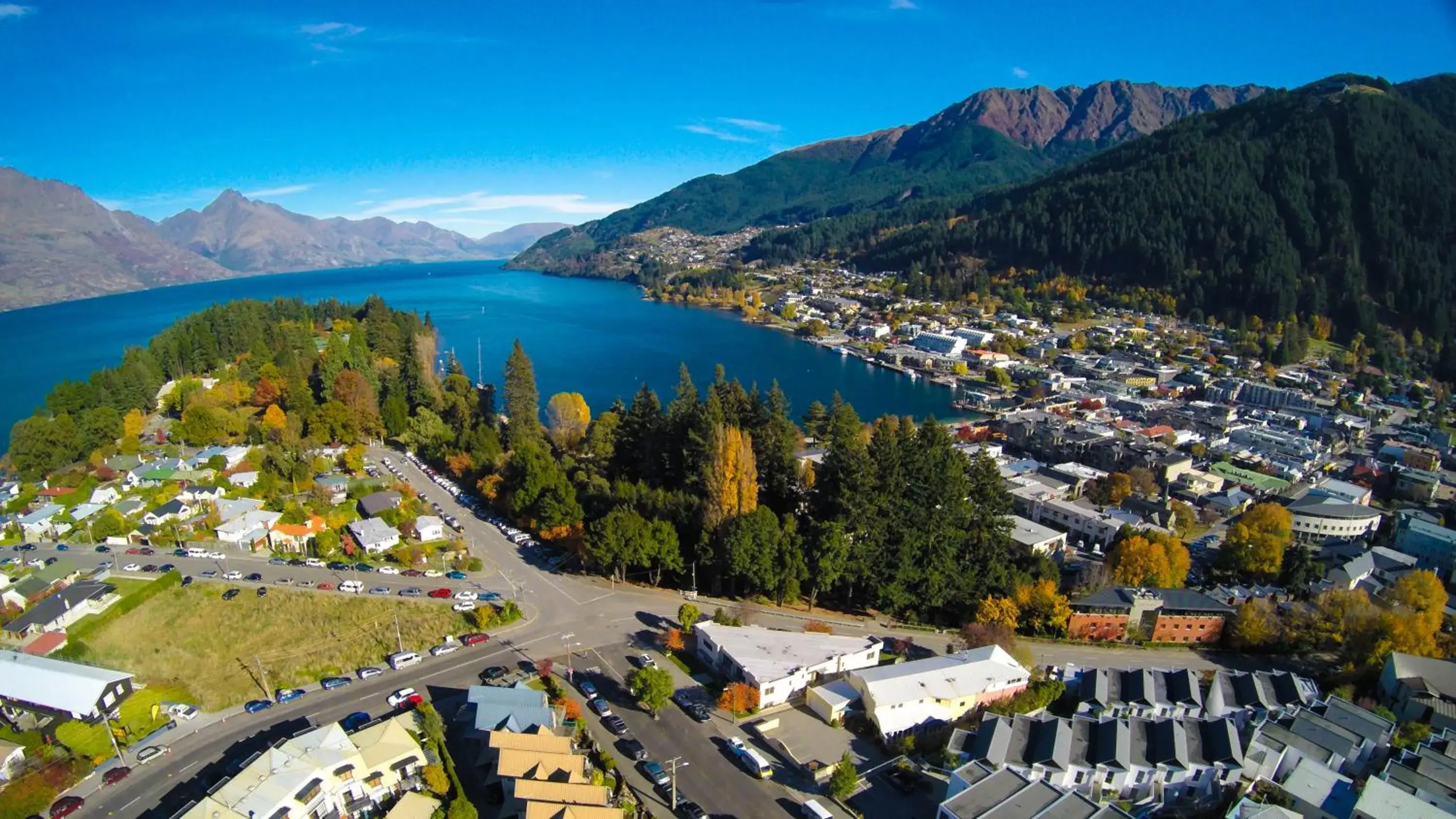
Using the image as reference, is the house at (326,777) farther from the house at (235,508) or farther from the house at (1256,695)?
the house at (1256,695)

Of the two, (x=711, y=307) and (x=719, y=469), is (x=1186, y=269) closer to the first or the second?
(x=711, y=307)

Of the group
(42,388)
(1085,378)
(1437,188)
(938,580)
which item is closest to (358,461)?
(938,580)

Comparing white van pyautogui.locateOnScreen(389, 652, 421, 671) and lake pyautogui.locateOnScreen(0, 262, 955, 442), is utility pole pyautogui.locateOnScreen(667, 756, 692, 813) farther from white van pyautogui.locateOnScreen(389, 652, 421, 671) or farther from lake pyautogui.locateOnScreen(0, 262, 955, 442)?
lake pyautogui.locateOnScreen(0, 262, 955, 442)

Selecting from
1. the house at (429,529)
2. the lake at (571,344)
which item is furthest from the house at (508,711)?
the lake at (571,344)

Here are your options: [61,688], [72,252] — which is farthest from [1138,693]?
[72,252]

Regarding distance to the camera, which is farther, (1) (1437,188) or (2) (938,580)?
(1) (1437,188)

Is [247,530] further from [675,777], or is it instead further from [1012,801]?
[1012,801]
